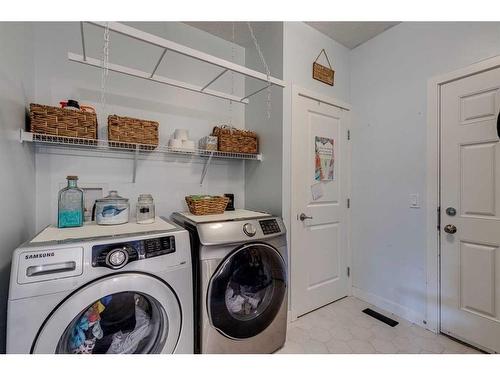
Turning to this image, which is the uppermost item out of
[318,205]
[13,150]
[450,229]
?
[13,150]

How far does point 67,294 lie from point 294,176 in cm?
159

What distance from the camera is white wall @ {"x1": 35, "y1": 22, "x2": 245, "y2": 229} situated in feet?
5.09

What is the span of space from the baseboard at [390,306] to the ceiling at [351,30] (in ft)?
7.95

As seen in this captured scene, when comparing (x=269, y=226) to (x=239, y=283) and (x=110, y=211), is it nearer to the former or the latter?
(x=239, y=283)

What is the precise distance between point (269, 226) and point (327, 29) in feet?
6.06

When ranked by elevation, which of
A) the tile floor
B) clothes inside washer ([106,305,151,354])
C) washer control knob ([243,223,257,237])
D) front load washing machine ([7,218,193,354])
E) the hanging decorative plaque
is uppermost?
the hanging decorative plaque

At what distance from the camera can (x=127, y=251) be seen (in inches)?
41.9

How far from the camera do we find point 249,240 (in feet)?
4.68

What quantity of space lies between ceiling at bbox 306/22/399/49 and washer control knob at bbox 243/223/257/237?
1.82 metres

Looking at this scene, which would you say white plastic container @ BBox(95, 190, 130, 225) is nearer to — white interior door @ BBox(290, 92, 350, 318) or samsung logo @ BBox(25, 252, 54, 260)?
samsung logo @ BBox(25, 252, 54, 260)

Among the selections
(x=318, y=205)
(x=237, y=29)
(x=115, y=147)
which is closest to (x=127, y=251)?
(x=115, y=147)

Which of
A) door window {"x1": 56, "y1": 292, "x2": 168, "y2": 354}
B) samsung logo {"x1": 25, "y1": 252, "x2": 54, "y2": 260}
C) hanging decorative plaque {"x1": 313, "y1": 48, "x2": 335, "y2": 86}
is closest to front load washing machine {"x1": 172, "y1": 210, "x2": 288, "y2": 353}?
door window {"x1": 56, "y1": 292, "x2": 168, "y2": 354}

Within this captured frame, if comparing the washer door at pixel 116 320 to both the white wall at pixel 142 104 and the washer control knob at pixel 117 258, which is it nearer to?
the washer control knob at pixel 117 258

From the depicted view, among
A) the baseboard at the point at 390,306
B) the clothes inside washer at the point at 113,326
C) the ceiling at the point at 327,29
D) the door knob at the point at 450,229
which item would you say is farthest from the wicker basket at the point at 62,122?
the baseboard at the point at 390,306
